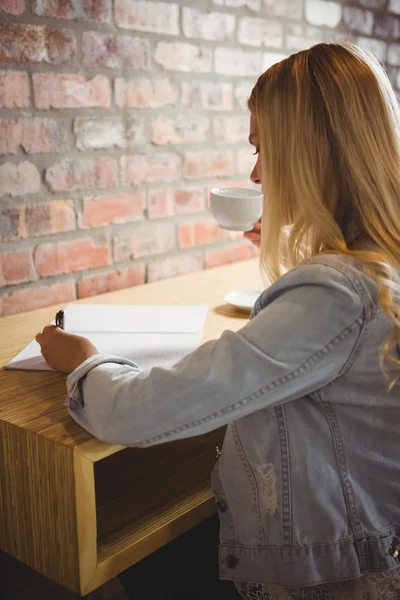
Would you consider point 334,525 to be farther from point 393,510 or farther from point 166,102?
point 166,102

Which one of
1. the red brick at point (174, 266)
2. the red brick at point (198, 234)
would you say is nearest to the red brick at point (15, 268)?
the red brick at point (174, 266)

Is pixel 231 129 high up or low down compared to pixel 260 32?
down

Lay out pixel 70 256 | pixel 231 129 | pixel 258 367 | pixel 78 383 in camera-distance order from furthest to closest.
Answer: pixel 231 129, pixel 70 256, pixel 78 383, pixel 258 367

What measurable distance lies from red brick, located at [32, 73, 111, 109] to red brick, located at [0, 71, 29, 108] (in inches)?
0.9

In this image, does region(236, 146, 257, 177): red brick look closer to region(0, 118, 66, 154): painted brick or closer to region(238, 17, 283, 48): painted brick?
region(238, 17, 283, 48): painted brick

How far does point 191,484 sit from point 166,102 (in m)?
0.99

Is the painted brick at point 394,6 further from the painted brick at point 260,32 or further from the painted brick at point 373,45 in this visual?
the painted brick at point 260,32

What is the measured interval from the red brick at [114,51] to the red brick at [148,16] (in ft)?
0.11

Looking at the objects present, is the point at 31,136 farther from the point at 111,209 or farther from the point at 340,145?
the point at 340,145

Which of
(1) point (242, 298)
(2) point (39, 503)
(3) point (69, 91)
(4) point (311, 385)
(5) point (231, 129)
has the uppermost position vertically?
(3) point (69, 91)

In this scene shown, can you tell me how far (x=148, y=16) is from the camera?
5.31 ft

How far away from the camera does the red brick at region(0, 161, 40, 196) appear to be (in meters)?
1.40

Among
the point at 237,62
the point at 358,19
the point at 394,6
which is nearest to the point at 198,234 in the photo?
the point at 237,62

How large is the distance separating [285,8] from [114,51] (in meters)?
0.69
